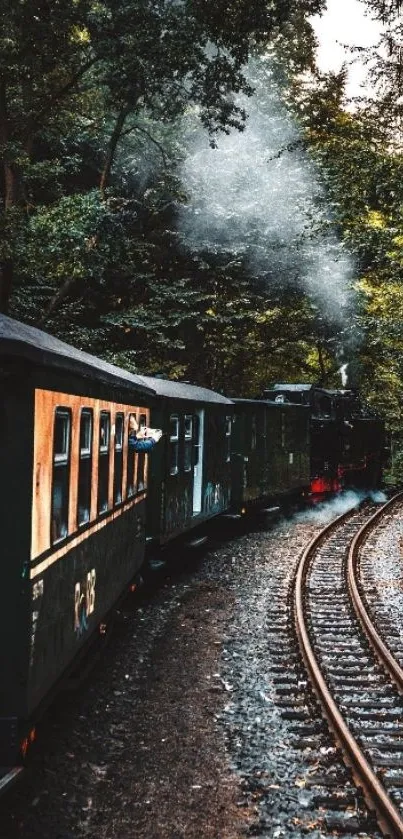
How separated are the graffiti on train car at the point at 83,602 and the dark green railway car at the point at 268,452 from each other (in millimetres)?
11331

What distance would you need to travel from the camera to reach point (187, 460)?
1370 centimetres

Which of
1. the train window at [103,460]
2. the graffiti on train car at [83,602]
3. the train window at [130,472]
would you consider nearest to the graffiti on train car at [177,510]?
the train window at [130,472]

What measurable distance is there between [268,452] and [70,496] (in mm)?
14477

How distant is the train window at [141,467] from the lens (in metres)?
10.3

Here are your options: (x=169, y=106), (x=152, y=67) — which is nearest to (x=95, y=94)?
(x=169, y=106)

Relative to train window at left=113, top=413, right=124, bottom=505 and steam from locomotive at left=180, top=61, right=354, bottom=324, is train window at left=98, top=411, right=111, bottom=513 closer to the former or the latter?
train window at left=113, top=413, right=124, bottom=505

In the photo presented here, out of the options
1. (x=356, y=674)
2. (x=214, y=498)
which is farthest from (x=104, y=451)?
(x=214, y=498)

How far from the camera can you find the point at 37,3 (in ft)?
53.3

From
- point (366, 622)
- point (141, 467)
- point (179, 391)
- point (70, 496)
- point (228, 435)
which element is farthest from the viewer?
point (228, 435)

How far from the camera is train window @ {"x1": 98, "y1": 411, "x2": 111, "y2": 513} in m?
7.44

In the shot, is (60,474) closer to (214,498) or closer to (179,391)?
(179,391)

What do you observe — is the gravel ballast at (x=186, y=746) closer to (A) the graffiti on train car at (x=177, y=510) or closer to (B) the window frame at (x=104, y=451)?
(B) the window frame at (x=104, y=451)

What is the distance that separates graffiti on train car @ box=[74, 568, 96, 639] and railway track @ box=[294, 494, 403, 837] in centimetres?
234

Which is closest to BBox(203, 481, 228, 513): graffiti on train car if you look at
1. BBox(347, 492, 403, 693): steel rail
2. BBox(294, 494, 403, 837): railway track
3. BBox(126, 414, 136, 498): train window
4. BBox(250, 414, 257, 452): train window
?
BBox(294, 494, 403, 837): railway track
